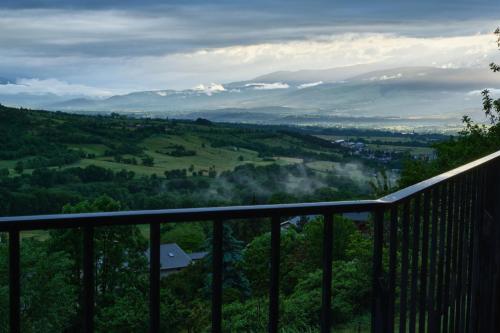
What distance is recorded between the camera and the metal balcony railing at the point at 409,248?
155 centimetres

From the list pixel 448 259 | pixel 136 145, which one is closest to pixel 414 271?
pixel 448 259

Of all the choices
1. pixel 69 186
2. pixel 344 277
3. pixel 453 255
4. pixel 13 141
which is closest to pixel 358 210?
pixel 453 255

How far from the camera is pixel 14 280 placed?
1.44 meters

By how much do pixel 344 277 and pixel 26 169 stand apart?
203 feet

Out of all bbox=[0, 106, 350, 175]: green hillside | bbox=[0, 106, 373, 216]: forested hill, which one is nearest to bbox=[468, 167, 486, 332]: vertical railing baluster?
bbox=[0, 106, 373, 216]: forested hill

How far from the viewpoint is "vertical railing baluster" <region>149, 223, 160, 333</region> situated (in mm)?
1608

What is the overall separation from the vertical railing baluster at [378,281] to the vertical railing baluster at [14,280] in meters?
1.02

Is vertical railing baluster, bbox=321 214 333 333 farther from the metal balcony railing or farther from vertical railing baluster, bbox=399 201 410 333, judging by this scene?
vertical railing baluster, bbox=399 201 410 333

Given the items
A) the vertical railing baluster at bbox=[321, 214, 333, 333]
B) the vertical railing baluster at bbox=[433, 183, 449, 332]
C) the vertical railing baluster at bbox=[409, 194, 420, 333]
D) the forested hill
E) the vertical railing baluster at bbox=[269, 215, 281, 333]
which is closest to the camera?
the vertical railing baluster at bbox=[269, 215, 281, 333]

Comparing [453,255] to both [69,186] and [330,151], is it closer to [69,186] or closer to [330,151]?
[69,186]

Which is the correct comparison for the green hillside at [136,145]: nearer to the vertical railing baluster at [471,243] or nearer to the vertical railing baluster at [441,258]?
the vertical railing baluster at [471,243]

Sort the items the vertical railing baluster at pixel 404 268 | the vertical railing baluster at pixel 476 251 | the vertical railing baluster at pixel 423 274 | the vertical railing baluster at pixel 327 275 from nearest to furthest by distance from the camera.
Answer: the vertical railing baluster at pixel 327 275 → the vertical railing baluster at pixel 404 268 → the vertical railing baluster at pixel 423 274 → the vertical railing baluster at pixel 476 251

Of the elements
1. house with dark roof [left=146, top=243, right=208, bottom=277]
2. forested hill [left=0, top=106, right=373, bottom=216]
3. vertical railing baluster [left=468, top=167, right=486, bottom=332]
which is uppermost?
house with dark roof [left=146, top=243, right=208, bottom=277]

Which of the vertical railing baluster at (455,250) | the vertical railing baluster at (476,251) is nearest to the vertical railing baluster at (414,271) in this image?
the vertical railing baluster at (455,250)
